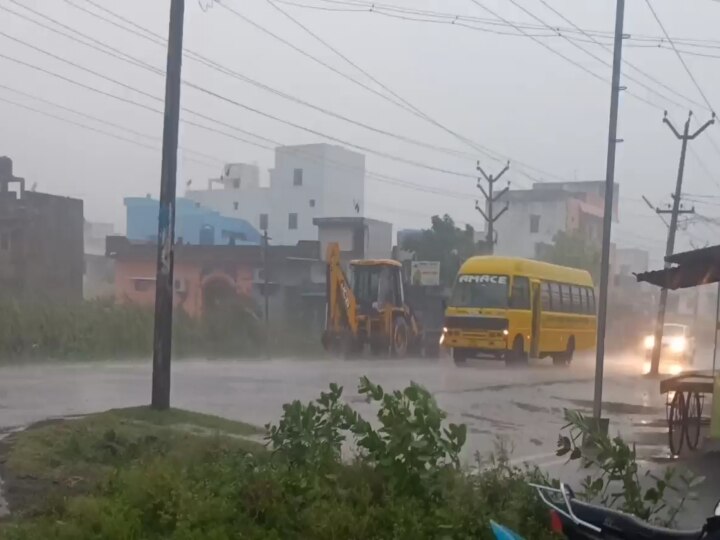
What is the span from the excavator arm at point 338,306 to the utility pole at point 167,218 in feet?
52.8

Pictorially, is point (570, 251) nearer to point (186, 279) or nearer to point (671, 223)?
point (671, 223)

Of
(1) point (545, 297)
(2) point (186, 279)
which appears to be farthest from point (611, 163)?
(2) point (186, 279)

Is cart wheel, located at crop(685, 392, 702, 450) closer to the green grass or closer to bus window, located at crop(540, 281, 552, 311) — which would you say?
the green grass

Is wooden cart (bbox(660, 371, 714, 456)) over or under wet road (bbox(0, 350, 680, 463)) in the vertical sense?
over

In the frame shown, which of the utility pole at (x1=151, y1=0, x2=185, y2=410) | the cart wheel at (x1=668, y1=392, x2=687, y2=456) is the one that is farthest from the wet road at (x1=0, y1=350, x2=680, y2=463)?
the utility pole at (x1=151, y1=0, x2=185, y2=410)

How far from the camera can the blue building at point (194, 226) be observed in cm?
3956

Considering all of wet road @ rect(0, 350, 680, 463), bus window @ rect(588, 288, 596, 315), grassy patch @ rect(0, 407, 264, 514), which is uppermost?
bus window @ rect(588, 288, 596, 315)

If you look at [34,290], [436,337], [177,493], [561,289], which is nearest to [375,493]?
[177,493]

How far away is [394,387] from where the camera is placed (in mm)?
17938

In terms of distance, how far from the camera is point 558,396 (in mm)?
20953

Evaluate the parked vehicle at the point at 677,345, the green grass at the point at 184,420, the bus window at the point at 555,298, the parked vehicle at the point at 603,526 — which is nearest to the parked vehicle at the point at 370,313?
the bus window at the point at 555,298

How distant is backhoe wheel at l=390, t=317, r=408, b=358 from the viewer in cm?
2953

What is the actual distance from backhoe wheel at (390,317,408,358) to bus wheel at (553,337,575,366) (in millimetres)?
4644

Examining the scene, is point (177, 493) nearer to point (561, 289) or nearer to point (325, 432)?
point (325, 432)
